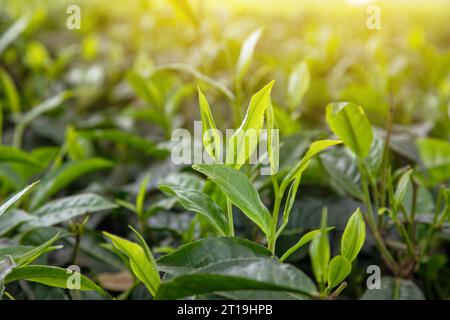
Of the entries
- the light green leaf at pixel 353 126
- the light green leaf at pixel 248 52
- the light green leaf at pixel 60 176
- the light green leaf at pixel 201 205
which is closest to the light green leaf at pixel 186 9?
the light green leaf at pixel 248 52

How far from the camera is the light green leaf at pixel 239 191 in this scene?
2.35ft

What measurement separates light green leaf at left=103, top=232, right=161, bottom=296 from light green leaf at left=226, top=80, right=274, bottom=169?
181 millimetres

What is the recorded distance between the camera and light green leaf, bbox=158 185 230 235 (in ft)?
2.41

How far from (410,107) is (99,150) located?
90 centimetres

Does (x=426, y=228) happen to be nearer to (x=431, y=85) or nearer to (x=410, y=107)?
(x=410, y=107)

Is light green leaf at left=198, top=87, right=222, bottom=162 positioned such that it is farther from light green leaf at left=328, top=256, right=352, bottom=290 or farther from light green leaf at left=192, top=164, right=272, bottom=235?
light green leaf at left=328, top=256, right=352, bottom=290

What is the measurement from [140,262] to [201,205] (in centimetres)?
12

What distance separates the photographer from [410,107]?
65.0 inches

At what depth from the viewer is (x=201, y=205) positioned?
76 centimetres

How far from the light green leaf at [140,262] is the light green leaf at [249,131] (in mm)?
181

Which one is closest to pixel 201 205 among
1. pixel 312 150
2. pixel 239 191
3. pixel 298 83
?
pixel 239 191

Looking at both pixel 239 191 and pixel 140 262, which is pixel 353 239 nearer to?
pixel 239 191

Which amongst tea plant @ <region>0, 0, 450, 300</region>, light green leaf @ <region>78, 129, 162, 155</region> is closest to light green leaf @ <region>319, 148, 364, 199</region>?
tea plant @ <region>0, 0, 450, 300</region>
